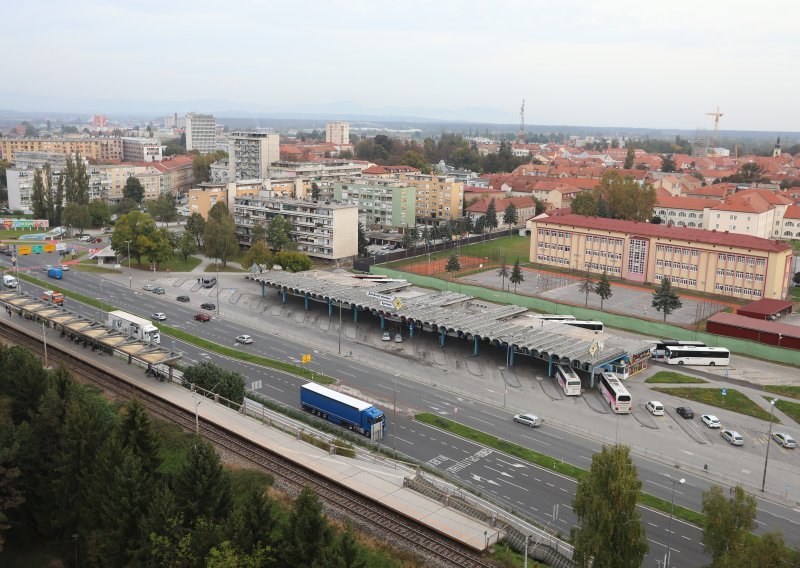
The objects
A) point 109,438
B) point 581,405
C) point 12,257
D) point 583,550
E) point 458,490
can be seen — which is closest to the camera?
point 583,550

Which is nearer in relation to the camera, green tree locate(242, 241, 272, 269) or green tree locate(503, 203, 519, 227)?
green tree locate(242, 241, 272, 269)

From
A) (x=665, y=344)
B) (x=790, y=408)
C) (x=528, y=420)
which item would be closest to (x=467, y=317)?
(x=665, y=344)

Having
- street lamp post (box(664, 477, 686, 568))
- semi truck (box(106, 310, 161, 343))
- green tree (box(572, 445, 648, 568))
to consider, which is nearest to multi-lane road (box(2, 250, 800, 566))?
street lamp post (box(664, 477, 686, 568))

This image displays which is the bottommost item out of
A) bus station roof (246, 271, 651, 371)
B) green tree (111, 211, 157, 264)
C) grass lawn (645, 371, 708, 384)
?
grass lawn (645, 371, 708, 384)

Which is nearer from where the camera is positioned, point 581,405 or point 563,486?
point 563,486

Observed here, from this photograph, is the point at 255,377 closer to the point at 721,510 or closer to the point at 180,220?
the point at 721,510

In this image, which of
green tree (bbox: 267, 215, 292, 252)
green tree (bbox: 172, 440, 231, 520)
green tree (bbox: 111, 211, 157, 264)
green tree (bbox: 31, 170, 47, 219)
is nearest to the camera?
green tree (bbox: 172, 440, 231, 520)

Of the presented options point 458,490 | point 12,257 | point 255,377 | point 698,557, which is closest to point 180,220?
point 12,257

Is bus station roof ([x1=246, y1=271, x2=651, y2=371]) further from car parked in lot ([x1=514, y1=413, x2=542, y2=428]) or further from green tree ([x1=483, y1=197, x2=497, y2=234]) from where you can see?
green tree ([x1=483, y1=197, x2=497, y2=234])
